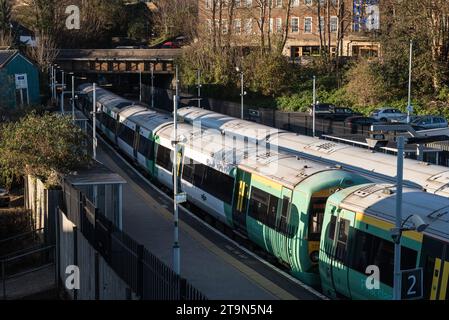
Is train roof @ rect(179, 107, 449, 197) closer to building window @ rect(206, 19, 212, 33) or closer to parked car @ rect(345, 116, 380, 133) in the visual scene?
parked car @ rect(345, 116, 380, 133)

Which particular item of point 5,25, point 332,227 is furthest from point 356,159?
point 5,25

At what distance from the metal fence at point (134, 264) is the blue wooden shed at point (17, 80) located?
106 feet

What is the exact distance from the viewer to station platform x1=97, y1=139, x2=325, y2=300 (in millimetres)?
18641

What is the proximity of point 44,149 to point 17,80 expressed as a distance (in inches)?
1183

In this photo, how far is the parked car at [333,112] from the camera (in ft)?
173

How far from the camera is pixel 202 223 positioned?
26.9 meters

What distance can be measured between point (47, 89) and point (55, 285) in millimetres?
50185

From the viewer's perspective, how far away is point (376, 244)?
51.3 feet

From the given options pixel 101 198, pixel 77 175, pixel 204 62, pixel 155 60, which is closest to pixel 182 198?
pixel 101 198

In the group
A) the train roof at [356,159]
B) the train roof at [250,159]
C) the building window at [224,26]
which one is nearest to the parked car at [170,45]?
the building window at [224,26]

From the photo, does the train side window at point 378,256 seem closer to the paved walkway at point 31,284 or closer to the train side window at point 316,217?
the train side window at point 316,217

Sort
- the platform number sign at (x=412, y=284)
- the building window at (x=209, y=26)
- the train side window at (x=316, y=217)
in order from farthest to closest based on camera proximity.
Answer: the building window at (x=209, y=26), the train side window at (x=316, y=217), the platform number sign at (x=412, y=284)

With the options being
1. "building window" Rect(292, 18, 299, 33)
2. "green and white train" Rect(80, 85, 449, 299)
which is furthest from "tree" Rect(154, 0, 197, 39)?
"green and white train" Rect(80, 85, 449, 299)

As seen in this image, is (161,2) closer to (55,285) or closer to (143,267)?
(55,285)
